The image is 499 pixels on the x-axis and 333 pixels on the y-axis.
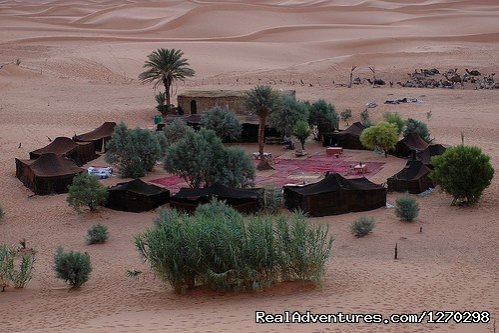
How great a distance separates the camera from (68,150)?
98.9 feet

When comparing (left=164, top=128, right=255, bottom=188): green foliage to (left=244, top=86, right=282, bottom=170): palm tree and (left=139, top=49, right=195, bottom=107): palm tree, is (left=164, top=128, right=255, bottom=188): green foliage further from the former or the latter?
(left=139, top=49, right=195, bottom=107): palm tree

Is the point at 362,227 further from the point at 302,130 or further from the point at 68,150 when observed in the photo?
the point at 68,150

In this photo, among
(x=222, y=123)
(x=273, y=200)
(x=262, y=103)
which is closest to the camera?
(x=273, y=200)

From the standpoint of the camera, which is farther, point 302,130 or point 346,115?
point 346,115

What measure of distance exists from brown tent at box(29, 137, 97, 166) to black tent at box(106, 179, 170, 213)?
20.2ft

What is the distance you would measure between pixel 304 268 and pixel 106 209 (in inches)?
390

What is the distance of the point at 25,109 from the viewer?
1644 inches

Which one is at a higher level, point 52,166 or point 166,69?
point 166,69

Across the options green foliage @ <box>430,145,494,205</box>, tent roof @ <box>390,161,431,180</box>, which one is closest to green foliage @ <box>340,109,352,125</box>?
tent roof @ <box>390,161,431,180</box>

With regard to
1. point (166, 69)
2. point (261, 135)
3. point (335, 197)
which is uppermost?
point (166, 69)

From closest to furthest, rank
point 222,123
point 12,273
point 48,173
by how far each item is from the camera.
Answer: point 12,273 < point 48,173 < point 222,123

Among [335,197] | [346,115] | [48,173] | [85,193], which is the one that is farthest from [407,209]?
[346,115]

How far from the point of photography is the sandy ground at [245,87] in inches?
560

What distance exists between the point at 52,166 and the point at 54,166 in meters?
0.06
